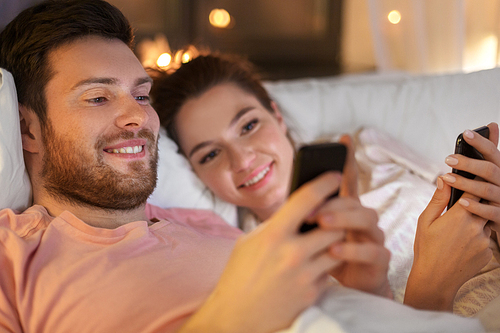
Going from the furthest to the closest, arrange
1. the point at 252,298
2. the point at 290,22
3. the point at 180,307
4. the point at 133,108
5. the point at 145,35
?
the point at 290,22 < the point at 145,35 < the point at 133,108 < the point at 180,307 < the point at 252,298

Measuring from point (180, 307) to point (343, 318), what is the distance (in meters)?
0.28

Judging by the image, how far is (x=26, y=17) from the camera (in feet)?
2.85

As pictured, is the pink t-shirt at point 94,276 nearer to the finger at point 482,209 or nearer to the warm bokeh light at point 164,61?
the finger at point 482,209

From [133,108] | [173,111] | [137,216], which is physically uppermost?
[133,108]

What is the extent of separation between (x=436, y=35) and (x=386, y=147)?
2.72 ft

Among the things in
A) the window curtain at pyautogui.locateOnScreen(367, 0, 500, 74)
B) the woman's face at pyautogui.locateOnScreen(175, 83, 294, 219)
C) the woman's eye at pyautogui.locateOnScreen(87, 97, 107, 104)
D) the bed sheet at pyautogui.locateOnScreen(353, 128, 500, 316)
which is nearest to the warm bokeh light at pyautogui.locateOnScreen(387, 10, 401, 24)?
the window curtain at pyautogui.locateOnScreen(367, 0, 500, 74)

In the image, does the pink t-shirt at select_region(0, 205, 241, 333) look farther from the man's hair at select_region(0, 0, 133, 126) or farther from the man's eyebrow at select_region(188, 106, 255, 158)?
the man's eyebrow at select_region(188, 106, 255, 158)

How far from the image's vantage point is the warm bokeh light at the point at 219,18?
3.12 meters

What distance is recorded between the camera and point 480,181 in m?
0.75

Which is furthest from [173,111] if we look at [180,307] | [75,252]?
[180,307]

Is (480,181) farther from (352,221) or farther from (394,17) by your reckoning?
(394,17)

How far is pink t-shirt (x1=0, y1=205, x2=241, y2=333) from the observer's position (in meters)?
0.67

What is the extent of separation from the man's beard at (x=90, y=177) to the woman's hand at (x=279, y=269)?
0.41 meters

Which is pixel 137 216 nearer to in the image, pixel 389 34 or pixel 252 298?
pixel 252 298
